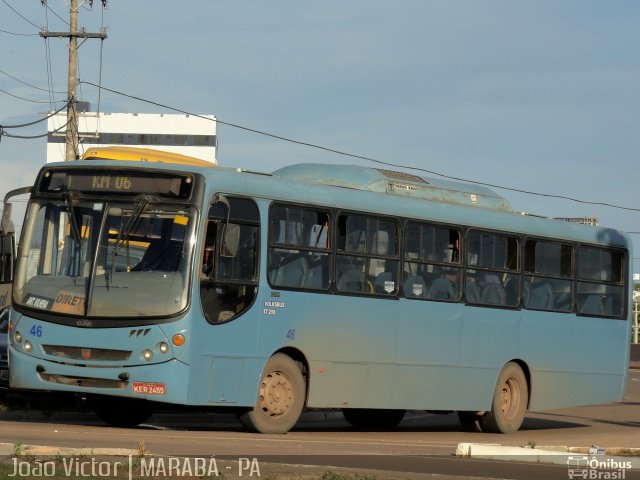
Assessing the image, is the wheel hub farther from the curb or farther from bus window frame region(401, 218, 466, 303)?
the curb


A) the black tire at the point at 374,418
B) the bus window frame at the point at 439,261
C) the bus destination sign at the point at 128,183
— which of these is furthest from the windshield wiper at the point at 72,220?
the black tire at the point at 374,418

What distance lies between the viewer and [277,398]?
17.2 meters

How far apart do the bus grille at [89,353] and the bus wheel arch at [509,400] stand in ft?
22.8

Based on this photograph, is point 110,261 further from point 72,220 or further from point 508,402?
point 508,402

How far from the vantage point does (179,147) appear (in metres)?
119

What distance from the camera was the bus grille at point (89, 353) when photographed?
1606 centimetres

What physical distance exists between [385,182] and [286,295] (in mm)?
2935

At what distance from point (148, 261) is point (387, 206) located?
4.09 m

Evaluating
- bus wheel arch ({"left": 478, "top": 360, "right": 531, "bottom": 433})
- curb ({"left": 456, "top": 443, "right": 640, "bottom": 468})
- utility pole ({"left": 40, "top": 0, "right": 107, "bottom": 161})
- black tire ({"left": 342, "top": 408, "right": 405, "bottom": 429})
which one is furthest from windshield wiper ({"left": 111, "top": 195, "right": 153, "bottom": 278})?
utility pole ({"left": 40, "top": 0, "right": 107, "bottom": 161})

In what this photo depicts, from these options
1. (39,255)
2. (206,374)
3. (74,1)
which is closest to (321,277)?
(206,374)

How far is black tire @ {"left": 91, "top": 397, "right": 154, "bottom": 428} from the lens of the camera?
18.2 metres

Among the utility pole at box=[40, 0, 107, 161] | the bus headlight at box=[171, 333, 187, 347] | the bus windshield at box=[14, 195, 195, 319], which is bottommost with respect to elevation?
the bus headlight at box=[171, 333, 187, 347]

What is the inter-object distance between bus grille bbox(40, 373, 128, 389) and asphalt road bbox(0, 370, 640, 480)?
526 mm

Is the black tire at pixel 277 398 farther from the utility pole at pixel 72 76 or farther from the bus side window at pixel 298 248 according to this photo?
the utility pole at pixel 72 76
